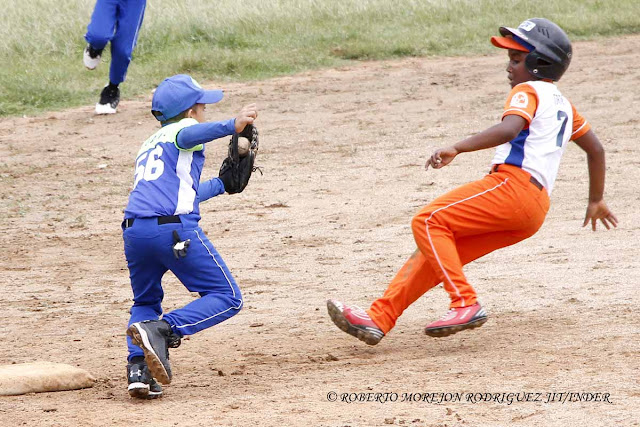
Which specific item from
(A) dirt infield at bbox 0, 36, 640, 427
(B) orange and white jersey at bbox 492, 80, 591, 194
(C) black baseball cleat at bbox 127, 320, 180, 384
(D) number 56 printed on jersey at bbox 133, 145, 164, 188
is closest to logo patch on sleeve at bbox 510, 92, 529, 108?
(B) orange and white jersey at bbox 492, 80, 591, 194

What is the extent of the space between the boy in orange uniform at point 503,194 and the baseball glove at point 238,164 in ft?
2.64

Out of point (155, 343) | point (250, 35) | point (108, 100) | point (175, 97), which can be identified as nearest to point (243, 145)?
point (175, 97)

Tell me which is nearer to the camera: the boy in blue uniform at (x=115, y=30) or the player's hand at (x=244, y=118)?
the player's hand at (x=244, y=118)

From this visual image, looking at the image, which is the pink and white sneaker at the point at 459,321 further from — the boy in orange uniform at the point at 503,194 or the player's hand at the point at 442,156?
the player's hand at the point at 442,156

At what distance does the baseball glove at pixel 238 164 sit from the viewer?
509 cm

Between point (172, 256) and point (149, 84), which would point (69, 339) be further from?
point (149, 84)

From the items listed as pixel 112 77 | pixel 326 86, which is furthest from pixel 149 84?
pixel 326 86

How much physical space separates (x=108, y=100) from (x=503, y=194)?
730 cm

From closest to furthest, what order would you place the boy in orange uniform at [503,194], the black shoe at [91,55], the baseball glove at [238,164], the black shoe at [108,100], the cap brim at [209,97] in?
the boy in orange uniform at [503,194], the cap brim at [209,97], the baseball glove at [238,164], the black shoe at [91,55], the black shoe at [108,100]

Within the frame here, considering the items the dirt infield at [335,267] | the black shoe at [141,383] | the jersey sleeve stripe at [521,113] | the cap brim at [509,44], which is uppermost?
the cap brim at [509,44]

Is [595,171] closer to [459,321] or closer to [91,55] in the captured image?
[459,321]

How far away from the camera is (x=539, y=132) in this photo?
485cm

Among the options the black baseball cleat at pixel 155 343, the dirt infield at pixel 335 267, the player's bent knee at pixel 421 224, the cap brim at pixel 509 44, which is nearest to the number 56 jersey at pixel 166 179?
the black baseball cleat at pixel 155 343

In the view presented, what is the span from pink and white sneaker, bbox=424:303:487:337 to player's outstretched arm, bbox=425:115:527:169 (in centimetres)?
70
